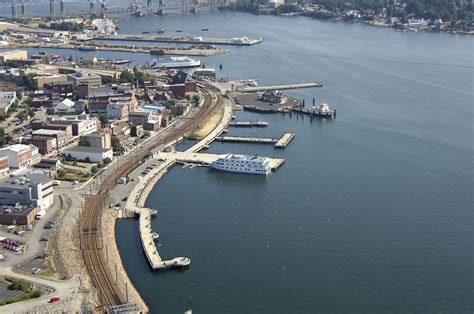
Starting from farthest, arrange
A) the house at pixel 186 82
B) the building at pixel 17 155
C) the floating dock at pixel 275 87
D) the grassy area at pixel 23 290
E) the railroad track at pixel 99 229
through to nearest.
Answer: the floating dock at pixel 275 87 → the house at pixel 186 82 → the building at pixel 17 155 → the railroad track at pixel 99 229 → the grassy area at pixel 23 290

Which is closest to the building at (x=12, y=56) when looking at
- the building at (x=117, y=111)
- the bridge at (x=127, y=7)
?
the building at (x=117, y=111)

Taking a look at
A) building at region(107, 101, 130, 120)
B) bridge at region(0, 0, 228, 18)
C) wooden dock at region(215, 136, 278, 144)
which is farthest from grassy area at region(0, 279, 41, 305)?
bridge at region(0, 0, 228, 18)

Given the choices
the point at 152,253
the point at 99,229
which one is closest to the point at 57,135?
the point at 99,229

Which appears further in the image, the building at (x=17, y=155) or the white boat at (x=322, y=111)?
the white boat at (x=322, y=111)

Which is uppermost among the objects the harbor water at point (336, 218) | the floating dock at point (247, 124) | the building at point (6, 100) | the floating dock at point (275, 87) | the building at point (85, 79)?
the building at point (85, 79)

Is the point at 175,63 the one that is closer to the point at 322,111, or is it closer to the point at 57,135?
the point at 322,111

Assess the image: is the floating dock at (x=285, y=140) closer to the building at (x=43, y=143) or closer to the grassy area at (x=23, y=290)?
the building at (x=43, y=143)

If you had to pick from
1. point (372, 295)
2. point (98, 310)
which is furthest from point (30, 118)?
point (372, 295)

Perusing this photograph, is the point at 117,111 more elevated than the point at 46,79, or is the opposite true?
the point at 46,79
